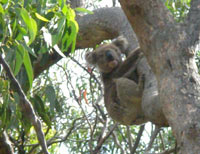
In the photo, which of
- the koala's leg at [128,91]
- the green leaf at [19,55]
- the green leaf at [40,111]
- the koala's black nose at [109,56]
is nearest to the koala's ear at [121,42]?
the koala's black nose at [109,56]

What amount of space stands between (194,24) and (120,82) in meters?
1.71

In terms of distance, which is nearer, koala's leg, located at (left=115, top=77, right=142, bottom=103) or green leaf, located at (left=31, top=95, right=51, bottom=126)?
green leaf, located at (left=31, top=95, right=51, bottom=126)

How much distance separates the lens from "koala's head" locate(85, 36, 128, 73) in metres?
4.34

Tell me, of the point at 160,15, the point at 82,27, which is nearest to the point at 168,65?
the point at 160,15

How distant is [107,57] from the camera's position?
445cm

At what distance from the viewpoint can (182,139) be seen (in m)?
1.60

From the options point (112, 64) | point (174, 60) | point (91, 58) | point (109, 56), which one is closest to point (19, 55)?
point (174, 60)

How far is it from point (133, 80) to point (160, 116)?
153 centimetres

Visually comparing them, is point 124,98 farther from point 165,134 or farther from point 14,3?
point 165,134

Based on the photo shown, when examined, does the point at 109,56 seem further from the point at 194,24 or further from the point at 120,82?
the point at 194,24

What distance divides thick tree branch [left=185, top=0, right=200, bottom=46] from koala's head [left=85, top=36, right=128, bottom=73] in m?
2.00

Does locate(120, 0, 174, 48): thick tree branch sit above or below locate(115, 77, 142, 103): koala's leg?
above

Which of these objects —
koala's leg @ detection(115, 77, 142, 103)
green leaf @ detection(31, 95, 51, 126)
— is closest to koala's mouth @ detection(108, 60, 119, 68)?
koala's leg @ detection(115, 77, 142, 103)

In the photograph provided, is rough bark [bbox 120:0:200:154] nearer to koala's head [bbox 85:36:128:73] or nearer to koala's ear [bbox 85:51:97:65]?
koala's head [bbox 85:36:128:73]
